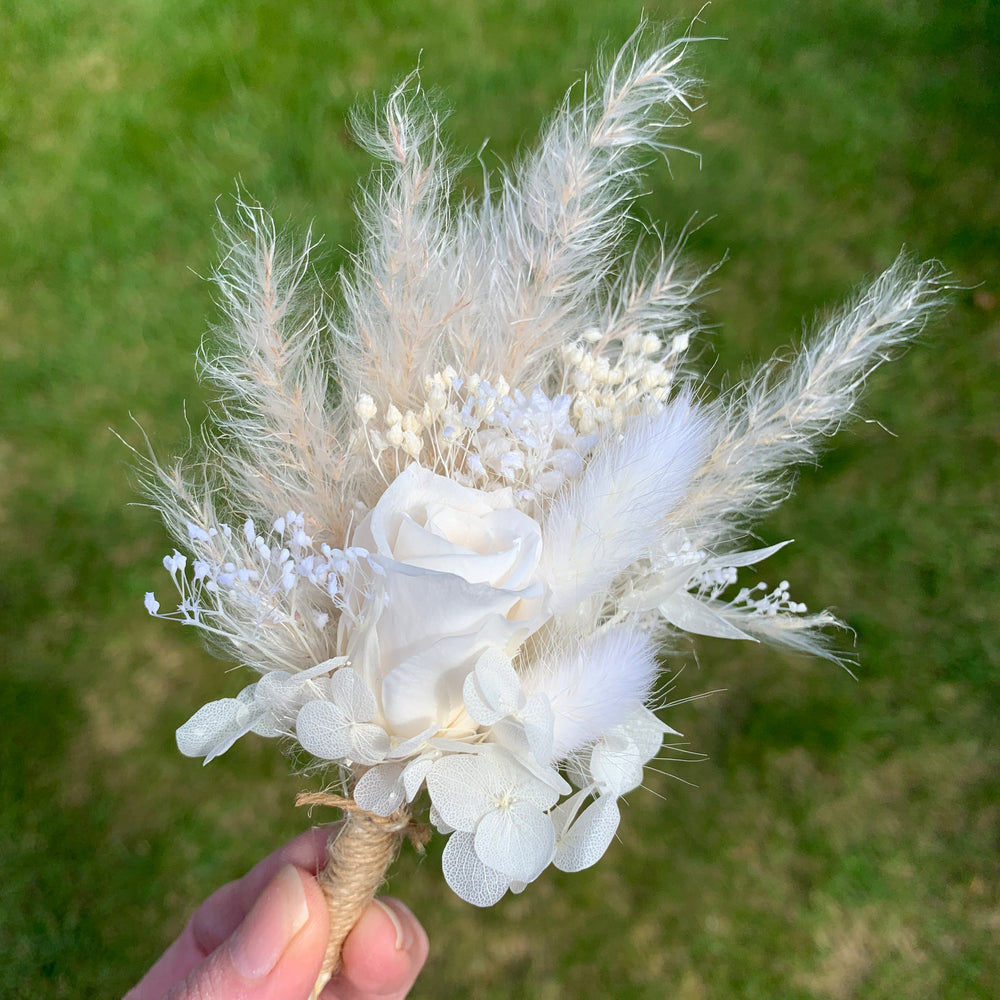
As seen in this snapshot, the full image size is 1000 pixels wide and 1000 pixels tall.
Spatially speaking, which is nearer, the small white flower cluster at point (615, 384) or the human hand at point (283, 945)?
the small white flower cluster at point (615, 384)

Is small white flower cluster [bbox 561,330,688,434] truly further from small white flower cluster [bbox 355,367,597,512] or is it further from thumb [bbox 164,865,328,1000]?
thumb [bbox 164,865,328,1000]

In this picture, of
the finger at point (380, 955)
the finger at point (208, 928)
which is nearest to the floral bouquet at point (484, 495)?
the finger at point (380, 955)

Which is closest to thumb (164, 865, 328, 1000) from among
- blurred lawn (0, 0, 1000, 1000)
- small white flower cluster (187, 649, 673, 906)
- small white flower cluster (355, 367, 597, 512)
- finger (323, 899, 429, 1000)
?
finger (323, 899, 429, 1000)

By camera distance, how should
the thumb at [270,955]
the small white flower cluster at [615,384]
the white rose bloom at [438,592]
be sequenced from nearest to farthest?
the white rose bloom at [438,592] < the small white flower cluster at [615,384] < the thumb at [270,955]

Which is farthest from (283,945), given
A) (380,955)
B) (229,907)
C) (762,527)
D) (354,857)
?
(762,527)

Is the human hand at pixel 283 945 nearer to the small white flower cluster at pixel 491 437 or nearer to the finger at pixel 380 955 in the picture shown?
the finger at pixel 380 955

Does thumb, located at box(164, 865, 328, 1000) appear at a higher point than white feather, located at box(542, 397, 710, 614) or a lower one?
lower

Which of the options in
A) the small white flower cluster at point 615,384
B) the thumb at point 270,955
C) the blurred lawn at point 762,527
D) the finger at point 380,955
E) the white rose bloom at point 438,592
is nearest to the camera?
the white rose bloom at point 438,592
